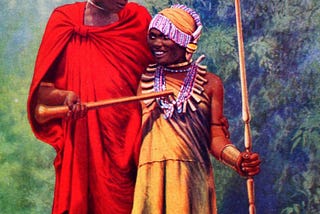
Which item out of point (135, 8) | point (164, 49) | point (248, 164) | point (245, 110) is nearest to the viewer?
point (248, 164)

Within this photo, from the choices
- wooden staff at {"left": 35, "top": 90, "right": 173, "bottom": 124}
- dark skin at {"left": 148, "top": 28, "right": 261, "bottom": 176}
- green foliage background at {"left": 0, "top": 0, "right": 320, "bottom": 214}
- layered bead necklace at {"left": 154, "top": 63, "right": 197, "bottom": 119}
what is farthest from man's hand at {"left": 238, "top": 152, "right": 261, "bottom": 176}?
wooden staff at {"left": 35, "top": 90, "right": 173, "bottom": 124}

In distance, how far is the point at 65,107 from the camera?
287 inches

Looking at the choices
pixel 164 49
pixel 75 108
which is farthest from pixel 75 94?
pixel 164 49

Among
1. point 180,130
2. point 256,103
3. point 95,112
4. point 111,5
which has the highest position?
point 111,5

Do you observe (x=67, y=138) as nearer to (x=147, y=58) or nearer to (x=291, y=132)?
(x=147, y=58)

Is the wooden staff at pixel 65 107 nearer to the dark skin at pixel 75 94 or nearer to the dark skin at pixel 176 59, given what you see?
the dark skin at pixel 75 94

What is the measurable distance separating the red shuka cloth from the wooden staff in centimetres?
5

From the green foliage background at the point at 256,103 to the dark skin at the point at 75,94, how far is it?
0.72ft

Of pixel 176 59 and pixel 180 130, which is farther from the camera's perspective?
pixel 176 59

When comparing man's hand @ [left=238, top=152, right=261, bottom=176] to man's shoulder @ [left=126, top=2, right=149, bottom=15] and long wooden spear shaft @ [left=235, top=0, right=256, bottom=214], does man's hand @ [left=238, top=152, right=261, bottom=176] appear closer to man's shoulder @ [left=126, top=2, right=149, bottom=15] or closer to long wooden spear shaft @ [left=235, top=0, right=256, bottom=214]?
long wooden spear shaft @ [left=235, top=0, right=256, bottom=214]

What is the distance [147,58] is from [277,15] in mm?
933

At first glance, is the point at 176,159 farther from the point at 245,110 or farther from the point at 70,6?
the point at 70,6

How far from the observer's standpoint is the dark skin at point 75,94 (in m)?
7.29

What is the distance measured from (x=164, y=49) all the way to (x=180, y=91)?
0.99ft
